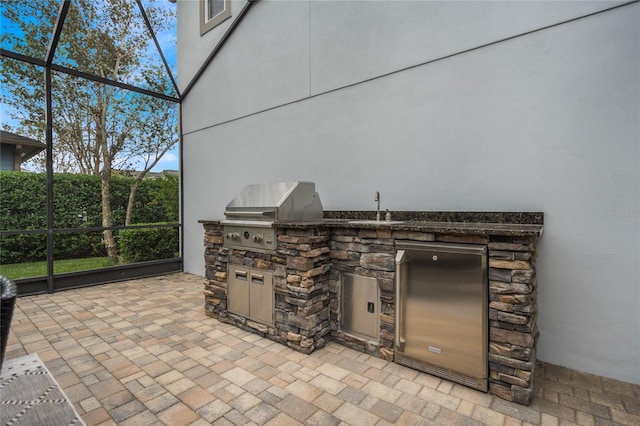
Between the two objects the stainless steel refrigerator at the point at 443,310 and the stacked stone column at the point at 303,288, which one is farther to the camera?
the stacked stone column at the point at 303,288

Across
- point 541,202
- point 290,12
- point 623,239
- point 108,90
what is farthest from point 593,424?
point 108,90

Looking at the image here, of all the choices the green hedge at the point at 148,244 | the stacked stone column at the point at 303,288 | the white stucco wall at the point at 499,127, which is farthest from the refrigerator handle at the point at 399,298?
the green hedge at the point at 148,244

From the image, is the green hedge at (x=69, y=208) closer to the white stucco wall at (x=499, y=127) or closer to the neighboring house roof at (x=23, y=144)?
the neighboring house roof at (x=23, y=144)

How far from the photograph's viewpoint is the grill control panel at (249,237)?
305cm

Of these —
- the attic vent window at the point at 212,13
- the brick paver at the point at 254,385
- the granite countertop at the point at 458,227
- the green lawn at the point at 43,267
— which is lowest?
the brick paver at the point at 254,385

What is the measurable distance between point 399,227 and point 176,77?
18.6 feet

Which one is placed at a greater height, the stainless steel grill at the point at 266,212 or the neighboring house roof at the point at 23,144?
the neighboring house roof at the point at 23,144

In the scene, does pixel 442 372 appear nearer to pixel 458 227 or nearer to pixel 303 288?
pixel 458 227

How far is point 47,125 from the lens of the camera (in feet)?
14.9

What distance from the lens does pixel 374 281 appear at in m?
2.72

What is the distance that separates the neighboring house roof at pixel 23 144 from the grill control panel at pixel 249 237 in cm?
418

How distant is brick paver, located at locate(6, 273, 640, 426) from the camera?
1.89 m

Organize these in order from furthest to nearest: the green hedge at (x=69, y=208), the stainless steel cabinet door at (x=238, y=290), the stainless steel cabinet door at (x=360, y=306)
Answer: the green hedge at (x=69, y=208), the stainless steel cabinet door at (x=238, y=290), the stainless steel cabinet door at (x=360, y=306)

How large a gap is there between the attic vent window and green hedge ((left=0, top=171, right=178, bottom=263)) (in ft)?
9.48
